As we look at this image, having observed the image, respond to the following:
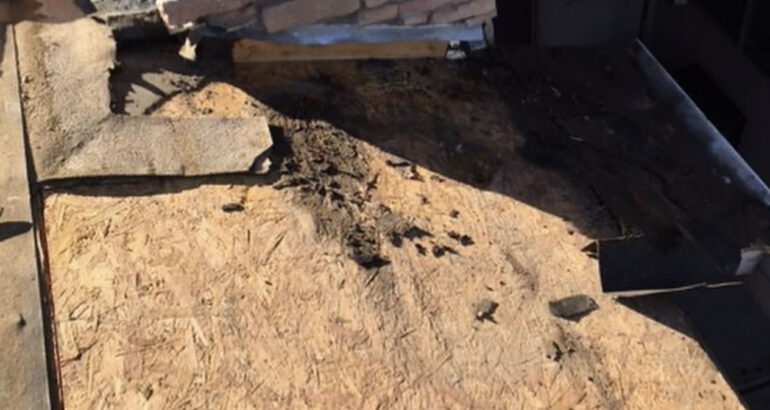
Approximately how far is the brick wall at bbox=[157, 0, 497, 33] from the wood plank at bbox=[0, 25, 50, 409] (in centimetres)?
107

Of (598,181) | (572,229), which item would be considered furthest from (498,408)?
(598,181)

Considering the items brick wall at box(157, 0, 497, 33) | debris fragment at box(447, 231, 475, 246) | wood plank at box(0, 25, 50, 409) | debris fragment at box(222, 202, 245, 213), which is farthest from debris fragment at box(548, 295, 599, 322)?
wood plank at box(0, 25, 50, 409)

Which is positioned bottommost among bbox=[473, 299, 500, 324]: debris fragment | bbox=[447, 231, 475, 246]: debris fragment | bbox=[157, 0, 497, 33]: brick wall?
bbox=[473, 299, 500, 324]: debris fragment

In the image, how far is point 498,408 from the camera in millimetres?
4250

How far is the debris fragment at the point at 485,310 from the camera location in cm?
462

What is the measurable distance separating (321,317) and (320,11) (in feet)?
7.02

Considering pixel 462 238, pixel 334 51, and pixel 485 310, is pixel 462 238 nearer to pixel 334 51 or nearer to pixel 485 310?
pixel 485 310

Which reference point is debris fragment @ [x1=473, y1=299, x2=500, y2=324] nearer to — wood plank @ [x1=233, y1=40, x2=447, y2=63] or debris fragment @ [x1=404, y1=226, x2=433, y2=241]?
debris fragment @ [x1=404, y1=226, x2=433, y2=241]

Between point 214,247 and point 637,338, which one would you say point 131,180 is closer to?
point 214,247

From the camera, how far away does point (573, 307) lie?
4734mm

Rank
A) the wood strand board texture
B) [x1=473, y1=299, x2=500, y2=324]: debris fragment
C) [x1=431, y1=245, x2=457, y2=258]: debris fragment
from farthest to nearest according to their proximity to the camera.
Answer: [x1=431, y1=245, x2=457, y2=258]: debris fragment < [x1=473, y1=299, x2=500, y2=324]: debris fragment < the wood strand board texture

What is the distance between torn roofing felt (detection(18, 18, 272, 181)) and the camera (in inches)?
197

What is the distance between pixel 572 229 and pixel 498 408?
1.29m

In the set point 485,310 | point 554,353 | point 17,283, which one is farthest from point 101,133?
point 554,353
